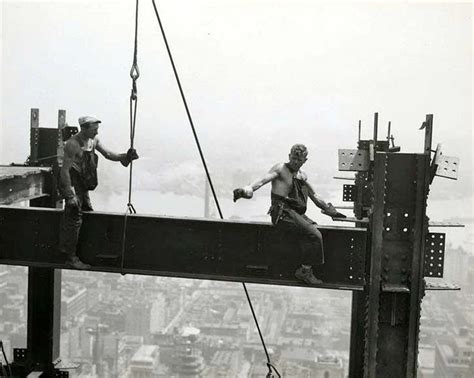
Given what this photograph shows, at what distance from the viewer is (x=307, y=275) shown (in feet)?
26.7

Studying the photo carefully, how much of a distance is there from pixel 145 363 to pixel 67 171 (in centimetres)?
2992

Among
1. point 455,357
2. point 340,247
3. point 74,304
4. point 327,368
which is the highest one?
point 340,247

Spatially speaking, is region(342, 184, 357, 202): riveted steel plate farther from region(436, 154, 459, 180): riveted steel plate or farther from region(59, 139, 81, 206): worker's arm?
region(59, 139, 81, 206): worker's arm

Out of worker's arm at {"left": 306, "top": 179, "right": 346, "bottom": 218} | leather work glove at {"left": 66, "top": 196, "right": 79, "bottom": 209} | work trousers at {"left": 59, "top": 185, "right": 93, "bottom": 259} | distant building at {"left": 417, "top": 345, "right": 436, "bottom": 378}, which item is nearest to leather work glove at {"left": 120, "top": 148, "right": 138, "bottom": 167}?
work trousers at {"left": 59, "top": 185, "right": 93, "bottom": 259}

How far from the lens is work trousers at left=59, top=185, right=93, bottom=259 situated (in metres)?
8.48

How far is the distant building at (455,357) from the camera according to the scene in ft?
107

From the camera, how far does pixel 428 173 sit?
7719 mm

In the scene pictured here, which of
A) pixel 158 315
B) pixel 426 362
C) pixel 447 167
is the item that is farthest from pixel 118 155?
pixel 158 315

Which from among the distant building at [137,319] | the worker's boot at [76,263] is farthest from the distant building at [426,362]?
the worker's boot at [76,263]

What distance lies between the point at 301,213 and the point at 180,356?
32.8 m

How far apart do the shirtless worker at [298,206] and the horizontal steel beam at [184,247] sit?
224 mm

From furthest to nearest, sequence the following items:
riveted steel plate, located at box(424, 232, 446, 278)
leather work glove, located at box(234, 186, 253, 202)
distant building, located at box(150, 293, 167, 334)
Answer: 1. distant building, located at box(150, 293, 167, 334)
2. riveted steel plate, located at box(424, 232, 446, 278)
3. leather work glove, located at box(234, 186, 253, 202)

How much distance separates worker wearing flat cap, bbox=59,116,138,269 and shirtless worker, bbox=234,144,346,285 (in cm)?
223

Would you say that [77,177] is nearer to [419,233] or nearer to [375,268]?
[375,268]
